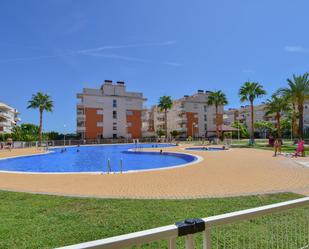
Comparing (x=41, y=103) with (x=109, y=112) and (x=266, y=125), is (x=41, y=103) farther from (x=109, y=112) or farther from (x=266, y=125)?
(x=266, y=125)

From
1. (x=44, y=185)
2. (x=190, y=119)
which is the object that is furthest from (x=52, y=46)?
(x=190, y=119)

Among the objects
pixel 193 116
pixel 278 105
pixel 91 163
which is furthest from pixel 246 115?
pixel 91 163

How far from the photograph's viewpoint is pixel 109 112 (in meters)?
60.8

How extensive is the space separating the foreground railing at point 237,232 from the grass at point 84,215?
7.31 ft

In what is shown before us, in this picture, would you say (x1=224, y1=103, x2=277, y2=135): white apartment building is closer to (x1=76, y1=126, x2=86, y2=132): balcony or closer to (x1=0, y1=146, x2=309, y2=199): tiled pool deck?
(x1=76, y1=126, x2=86, y2=132): balcony

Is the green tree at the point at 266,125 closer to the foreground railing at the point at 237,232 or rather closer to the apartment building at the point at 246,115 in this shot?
the apartment building at the point at 246,115

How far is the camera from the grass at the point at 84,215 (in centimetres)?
432

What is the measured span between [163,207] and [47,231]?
269cm

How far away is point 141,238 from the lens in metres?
1.63

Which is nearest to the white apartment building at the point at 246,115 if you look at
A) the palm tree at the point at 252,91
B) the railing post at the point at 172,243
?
the palm tree at the point at 252,91

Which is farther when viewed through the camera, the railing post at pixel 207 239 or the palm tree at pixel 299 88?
the palm tree at pixel 299 88

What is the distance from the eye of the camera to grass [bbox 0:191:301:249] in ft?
14.2

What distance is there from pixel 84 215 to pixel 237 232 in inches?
149

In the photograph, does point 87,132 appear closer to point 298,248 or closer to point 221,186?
point 221,186
